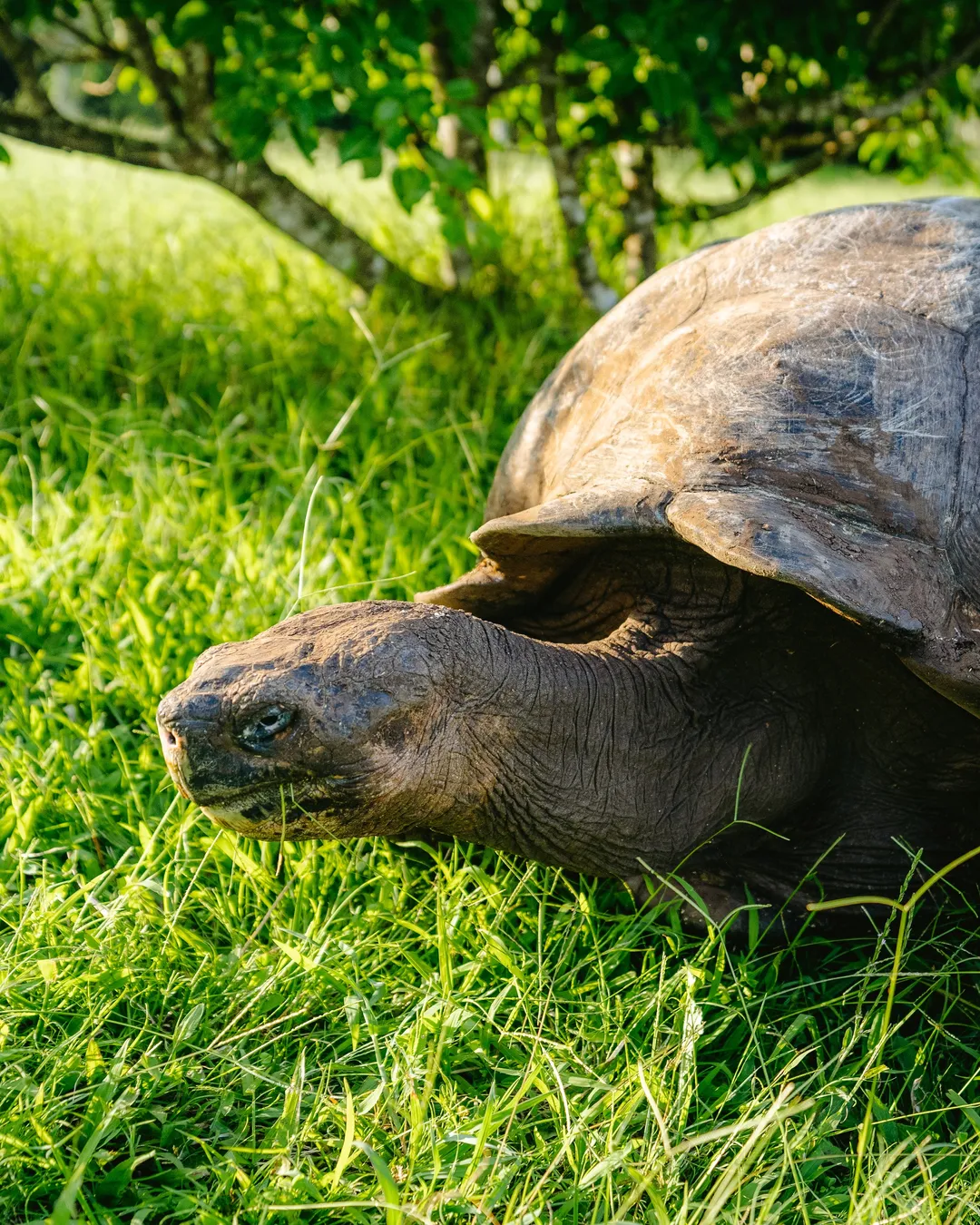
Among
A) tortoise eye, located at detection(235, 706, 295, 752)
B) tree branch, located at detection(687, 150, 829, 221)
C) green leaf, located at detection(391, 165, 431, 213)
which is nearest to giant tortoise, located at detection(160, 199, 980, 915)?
tortoise eye, located at detection(235, 706, 295, 752)

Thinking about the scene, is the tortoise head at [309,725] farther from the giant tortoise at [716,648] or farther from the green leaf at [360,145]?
the green leaf at [360,145]

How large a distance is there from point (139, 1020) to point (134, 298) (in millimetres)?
3298

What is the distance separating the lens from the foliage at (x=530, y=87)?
3459 mm

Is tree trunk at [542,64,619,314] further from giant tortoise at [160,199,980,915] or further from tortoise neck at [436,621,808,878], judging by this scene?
tortoise neck at [436,621,808,878]

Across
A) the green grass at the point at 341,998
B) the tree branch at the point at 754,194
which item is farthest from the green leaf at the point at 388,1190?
the tree branch at the point at 754,194

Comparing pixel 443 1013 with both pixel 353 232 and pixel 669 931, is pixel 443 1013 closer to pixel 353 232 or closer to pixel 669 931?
pixel 669 931

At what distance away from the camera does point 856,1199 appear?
161cm

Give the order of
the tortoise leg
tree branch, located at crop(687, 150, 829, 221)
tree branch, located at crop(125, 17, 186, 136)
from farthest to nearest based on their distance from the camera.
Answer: tree branch, located at crop(687, 150, 829, 221) → tree branch, located at crop(125, 17, 186, 136) → the tortoise leg

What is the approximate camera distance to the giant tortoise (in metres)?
1.74

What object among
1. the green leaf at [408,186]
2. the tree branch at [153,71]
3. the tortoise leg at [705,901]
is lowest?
the tortoise leg at [705,901]

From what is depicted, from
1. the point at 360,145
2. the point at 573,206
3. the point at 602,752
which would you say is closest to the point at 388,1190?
the point at 602,752

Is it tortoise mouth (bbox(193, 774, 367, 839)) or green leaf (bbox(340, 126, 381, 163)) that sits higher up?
green leaf (bbox(340, 126, 381, 163))

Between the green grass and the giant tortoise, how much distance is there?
0.21 meters

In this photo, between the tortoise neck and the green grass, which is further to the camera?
the tortoise neck
